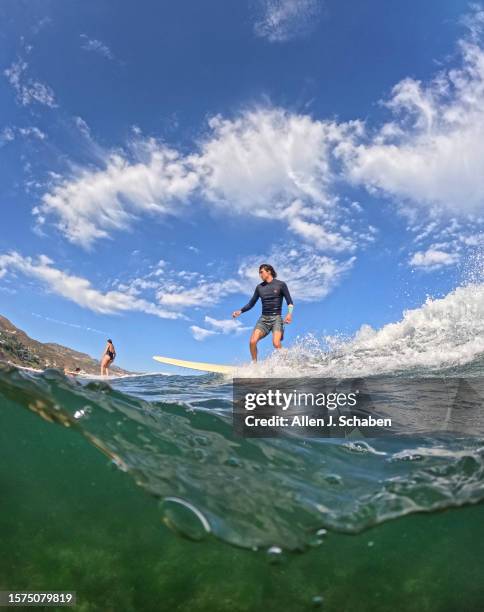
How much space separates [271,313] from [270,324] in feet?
0.87

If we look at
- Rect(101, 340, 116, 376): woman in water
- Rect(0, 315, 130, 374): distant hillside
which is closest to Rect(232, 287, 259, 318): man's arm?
Rect(101, 340, 116, 376): woman in water

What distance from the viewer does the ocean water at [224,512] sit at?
16.9 feet

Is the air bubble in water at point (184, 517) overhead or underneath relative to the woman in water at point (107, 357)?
underneath

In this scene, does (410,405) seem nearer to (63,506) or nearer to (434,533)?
(434,533)

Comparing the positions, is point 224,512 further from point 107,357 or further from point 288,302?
point 107,357

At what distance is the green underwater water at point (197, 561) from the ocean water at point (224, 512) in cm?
2

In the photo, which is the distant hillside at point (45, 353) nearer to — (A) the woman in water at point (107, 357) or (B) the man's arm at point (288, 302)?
(A) the woman in water at point (107, 357)

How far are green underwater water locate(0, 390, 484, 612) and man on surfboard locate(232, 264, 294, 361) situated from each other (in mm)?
4925

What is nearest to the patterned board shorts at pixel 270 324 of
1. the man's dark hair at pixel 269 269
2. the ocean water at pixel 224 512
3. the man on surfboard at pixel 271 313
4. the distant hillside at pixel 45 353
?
the man on surfboard at pixel 271 313

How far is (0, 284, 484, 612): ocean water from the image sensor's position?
5.16 metres

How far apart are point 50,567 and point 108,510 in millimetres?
1047

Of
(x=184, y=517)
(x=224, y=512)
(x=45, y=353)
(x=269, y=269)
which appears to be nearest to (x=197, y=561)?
(x=184, y=517)

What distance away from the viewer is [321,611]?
5.69 meters

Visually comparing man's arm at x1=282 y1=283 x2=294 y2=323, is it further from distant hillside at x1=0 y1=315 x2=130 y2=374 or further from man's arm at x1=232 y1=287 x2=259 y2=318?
distant hillside at x1=0 y1=315 x2=130 y2=374
